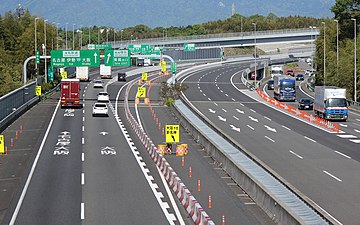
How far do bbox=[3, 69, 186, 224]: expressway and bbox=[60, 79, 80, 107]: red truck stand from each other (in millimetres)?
18435

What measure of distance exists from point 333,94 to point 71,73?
69.7 meters

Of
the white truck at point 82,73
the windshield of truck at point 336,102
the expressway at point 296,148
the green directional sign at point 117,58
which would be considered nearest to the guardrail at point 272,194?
the expressway at point 296,148

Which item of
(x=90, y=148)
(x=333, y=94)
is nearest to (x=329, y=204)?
(x=90, y=148)

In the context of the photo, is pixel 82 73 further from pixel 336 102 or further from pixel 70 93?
pixel 336 102

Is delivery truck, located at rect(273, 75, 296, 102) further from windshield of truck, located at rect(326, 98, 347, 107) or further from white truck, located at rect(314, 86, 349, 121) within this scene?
windshield of truck, located at rect(326, 98, 347, 107)

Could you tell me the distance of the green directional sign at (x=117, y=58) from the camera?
292 ft

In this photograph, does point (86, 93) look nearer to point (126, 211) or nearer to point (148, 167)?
point (148, 167)

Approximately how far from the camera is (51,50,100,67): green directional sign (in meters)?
86.5

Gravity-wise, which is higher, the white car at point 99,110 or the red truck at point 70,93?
the red truck at point 70,93

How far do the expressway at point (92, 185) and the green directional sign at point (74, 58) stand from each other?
32.7 meters

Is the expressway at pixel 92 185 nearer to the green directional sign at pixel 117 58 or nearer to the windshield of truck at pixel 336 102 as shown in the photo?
the windshield of truck at pixel 336 102

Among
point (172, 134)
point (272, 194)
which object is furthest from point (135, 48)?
point (272, 194)

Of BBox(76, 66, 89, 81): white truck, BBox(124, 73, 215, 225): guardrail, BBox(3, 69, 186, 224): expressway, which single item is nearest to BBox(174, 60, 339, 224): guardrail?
BBox(124, 73, 215, 225): guardrail

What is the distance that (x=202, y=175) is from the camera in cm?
3612
